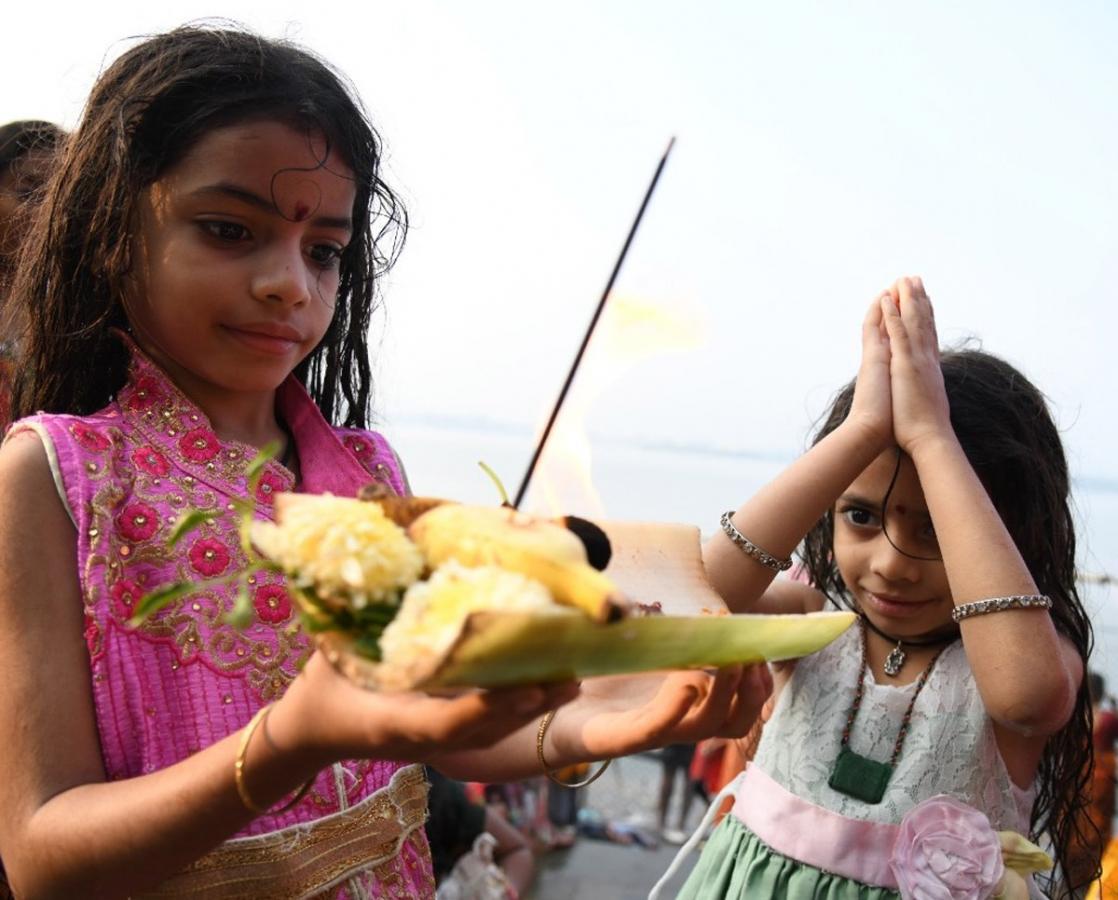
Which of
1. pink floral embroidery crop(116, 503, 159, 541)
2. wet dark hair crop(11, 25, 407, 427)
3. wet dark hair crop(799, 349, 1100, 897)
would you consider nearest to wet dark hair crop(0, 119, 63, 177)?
wet dark hair crop(11, 25, 407, 427)

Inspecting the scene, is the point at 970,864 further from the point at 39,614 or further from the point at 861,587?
the point at 39,614

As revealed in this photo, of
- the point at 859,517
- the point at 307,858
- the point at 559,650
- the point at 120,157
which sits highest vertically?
the point at 120,157

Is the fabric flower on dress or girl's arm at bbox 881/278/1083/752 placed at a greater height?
girl's arm at bbox 881/278/1083/752

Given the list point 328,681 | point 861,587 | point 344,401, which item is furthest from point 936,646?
point 328,681

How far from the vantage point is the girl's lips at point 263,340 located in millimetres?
1525

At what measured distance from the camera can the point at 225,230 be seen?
151 centimetres

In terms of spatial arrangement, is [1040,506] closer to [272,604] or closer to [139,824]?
[272,604]

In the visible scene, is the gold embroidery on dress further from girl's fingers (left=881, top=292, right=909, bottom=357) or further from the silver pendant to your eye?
girl's fingers (left=881, top=292, right=909, bottom=357)

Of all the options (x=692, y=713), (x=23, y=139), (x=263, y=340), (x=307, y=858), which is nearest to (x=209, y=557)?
(x=263, y=340)

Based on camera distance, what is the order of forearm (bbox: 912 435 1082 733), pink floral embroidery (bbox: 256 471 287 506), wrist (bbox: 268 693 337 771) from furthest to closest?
forearm (bbox: 912 435 1082 733), pink floral embroidery (bbox: 256 471 287 506), wrist (bbox: 268 693 337 771)

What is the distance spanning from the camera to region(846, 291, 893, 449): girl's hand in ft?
7.10

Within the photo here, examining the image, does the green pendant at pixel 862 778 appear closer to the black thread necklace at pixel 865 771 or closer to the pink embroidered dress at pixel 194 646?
the black thread necklace at pixel 865 771

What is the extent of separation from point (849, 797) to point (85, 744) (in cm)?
142

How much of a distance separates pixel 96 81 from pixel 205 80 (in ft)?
0.74
